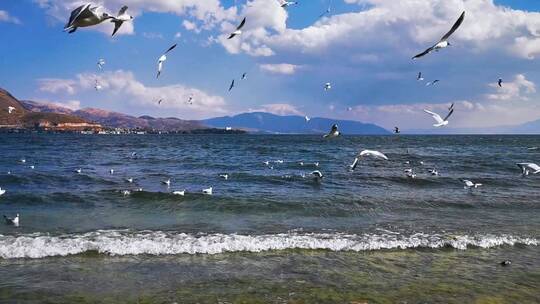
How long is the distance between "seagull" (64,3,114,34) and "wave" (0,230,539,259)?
7.99 meters

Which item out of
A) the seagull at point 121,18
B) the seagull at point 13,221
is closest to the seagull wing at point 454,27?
the seagull at point 121,18

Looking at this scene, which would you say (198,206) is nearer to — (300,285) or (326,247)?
(326,247)

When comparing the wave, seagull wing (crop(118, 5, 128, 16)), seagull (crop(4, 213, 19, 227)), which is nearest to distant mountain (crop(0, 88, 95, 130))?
seagull (crop(4, 213, 19, 227))

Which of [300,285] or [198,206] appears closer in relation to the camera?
[300,285]

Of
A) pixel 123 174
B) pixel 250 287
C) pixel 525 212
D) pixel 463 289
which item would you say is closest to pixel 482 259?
pixel 463 289

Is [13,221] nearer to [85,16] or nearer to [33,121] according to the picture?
[85,16]

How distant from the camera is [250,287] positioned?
10.2 metres

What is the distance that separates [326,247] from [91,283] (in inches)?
257

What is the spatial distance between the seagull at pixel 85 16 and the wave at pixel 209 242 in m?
7.99

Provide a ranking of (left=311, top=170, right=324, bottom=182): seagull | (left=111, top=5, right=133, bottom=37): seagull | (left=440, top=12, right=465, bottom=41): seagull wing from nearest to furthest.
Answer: (left=111, top=5, right=133, bottom=37): seagull < (left=440, top=12, right=465, bottom=41): seagull wing < (left=311, top=170, right=324, bottom=182): seagull

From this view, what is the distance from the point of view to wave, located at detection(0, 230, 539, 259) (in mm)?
13188

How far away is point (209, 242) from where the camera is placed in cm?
1401

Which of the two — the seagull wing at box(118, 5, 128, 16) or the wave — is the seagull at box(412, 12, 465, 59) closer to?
the seagull wing at box(118, 5, 128, 16)

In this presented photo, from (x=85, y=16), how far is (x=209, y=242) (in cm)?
890
